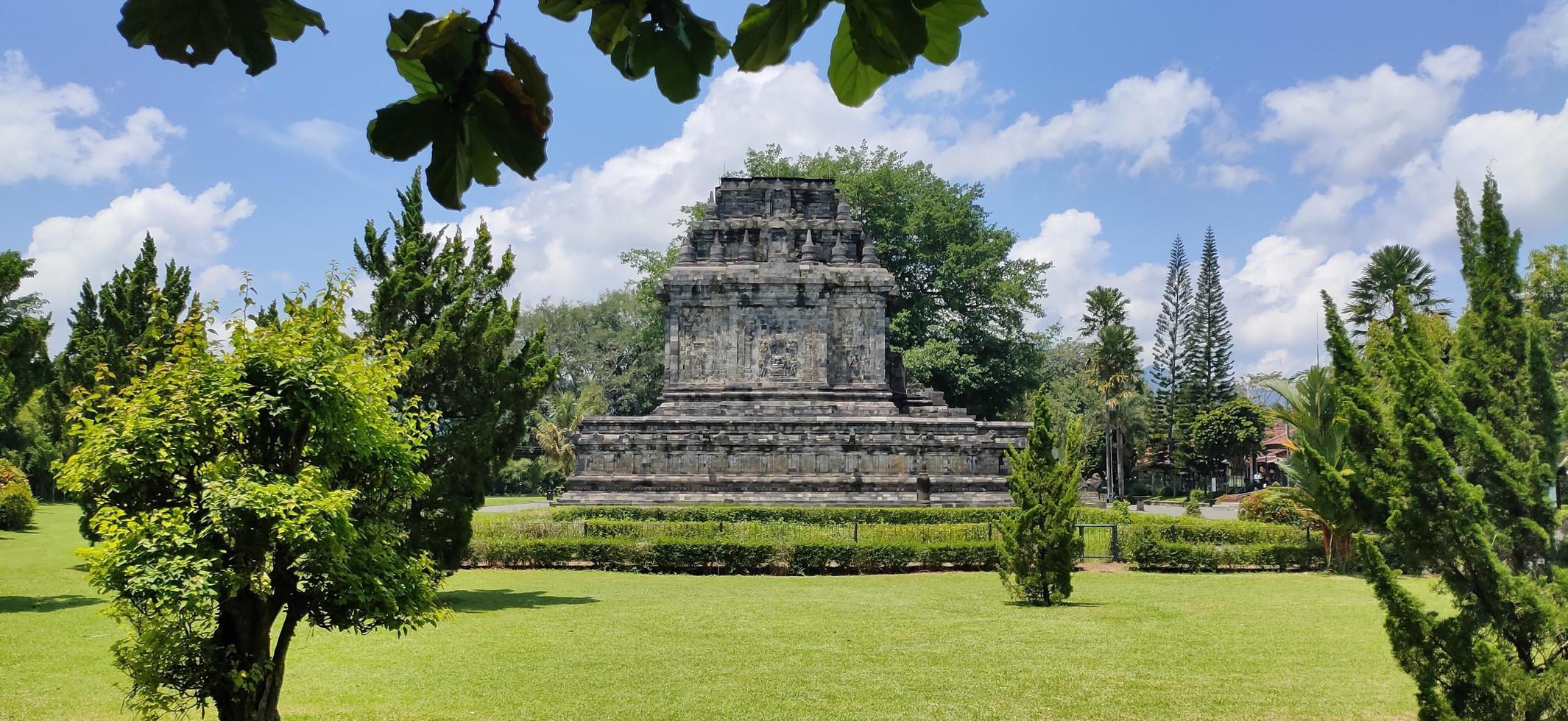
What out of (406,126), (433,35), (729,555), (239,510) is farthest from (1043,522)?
(433,35)

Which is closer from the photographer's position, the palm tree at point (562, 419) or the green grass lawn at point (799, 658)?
the green grass lawn at point (799, 658)

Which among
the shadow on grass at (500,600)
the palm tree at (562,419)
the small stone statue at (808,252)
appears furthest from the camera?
the palm tree at (562,419)

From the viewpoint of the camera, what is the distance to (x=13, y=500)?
2284cm

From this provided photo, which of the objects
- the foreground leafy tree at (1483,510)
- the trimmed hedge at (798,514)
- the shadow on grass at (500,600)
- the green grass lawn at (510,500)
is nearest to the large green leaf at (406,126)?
the foreground leafy tree at (1483,510)

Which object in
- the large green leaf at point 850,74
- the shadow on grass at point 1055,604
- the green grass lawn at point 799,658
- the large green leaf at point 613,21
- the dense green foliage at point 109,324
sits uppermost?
the dense green foliage at point 109,324

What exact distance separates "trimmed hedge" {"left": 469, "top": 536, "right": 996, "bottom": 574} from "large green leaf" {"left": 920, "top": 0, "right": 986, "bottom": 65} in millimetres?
16997

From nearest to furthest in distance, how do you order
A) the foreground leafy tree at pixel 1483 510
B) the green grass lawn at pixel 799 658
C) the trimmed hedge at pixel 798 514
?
1. the foreground leafy tree at pixel 1483 510
2. the green grass lawn at pixel 799 658
3. the trimmed hedge at pixel 798 514

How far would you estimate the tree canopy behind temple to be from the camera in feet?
132

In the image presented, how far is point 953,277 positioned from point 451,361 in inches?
1135

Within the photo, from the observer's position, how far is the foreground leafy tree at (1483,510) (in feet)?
18.8

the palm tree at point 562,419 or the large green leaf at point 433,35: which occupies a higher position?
the palm tree at point 562,419

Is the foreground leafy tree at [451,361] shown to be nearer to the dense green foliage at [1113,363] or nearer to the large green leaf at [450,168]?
the large green leaf at [450,168]

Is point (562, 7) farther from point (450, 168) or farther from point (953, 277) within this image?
point (953, 277)

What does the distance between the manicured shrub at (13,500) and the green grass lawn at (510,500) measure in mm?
14925
